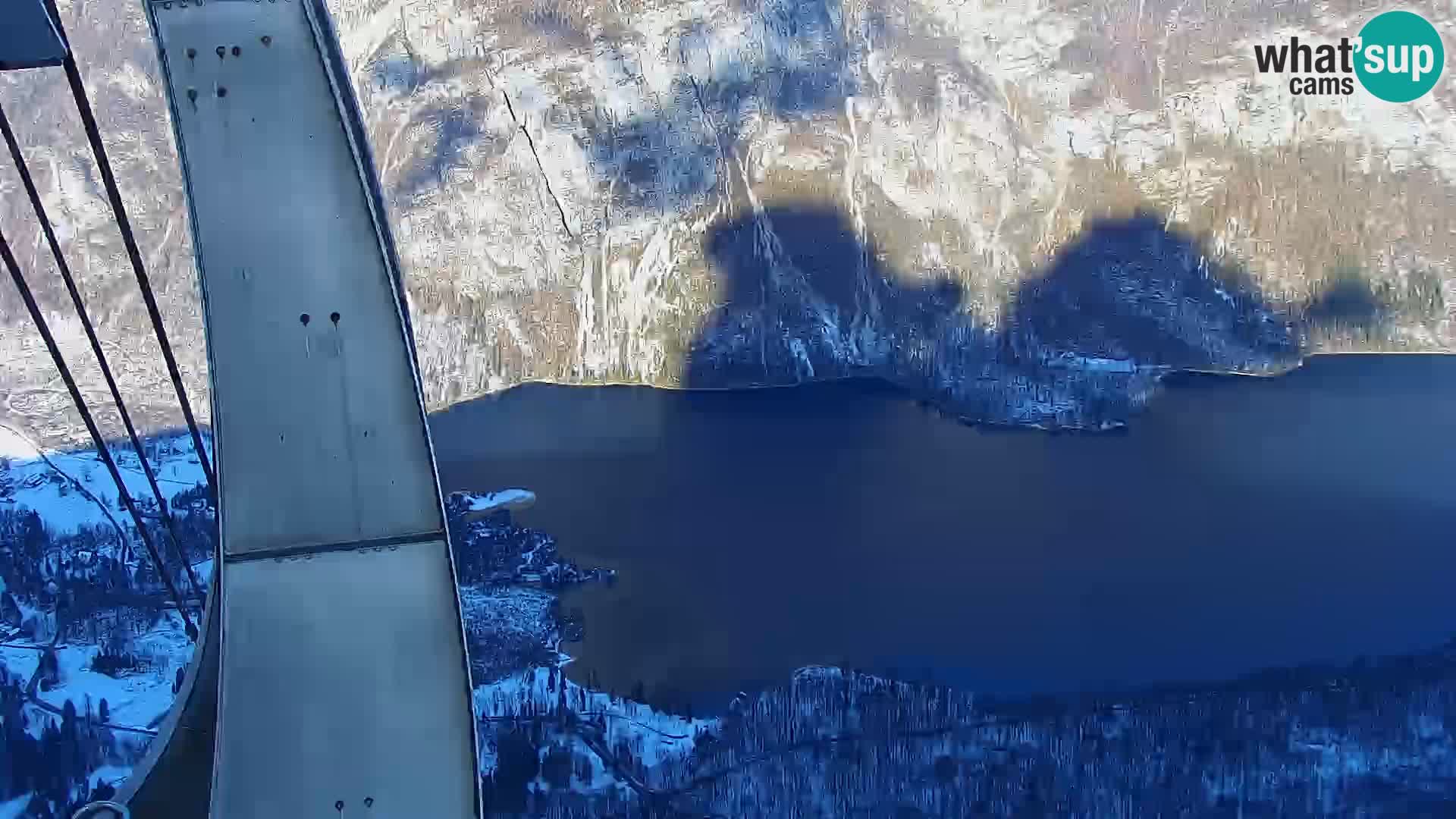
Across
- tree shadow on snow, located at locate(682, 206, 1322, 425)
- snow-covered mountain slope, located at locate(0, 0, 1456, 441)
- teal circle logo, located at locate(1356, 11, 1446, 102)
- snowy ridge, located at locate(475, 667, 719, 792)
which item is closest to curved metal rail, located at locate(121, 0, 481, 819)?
snowy ridge, located at locate(475, 667, 719, 792)

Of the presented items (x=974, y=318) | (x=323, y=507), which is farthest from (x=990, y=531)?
(x=323, y=507)

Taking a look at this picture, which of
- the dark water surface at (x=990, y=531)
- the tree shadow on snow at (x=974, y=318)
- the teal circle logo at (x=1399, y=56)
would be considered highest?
the teal circle logo at (x=1399, y=56)

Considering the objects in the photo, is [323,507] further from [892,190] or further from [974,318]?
[892,190]

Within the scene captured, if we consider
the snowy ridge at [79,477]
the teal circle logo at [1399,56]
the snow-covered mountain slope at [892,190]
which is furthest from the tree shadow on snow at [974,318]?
the snowy ridge at [79,477]

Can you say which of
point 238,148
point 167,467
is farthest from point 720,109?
point 238,148

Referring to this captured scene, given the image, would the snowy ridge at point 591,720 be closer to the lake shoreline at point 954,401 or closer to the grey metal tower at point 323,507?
the grey metal tower at point 323,507

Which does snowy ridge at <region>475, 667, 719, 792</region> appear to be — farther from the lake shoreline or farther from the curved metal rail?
the lake shoreline

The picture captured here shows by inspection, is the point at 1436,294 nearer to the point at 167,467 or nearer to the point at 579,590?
the point at 579,590
